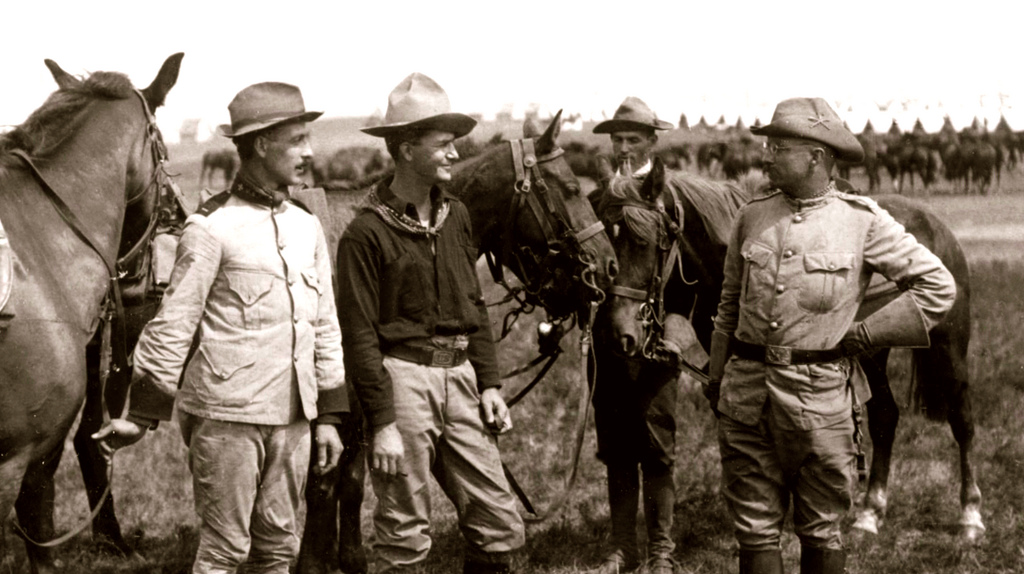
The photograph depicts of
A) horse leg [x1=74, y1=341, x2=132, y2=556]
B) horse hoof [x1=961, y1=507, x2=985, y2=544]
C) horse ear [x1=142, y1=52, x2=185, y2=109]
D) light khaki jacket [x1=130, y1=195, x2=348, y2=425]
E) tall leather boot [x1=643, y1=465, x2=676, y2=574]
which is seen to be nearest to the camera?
light khaki jacket [x1=130, y1=195, x2=348, y2=425]

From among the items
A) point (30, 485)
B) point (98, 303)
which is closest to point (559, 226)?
point (98, 303)

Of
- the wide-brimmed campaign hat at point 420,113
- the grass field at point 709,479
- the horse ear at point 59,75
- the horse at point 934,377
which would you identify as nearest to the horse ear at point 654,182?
the horse at point 934,377

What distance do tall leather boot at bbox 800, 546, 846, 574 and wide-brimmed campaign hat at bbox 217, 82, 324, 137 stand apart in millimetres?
2766

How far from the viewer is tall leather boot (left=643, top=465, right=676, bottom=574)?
6.40m

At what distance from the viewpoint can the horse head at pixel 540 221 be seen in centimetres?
604

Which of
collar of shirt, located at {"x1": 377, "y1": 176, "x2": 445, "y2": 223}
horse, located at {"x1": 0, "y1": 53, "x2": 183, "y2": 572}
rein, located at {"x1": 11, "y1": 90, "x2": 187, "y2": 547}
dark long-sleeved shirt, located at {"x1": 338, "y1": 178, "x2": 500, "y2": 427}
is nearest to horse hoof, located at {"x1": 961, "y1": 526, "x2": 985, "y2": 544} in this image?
dark long-sleeved shirt, located at {"x1": 338, "y1": 178, "x2": 500, "y2": 427}

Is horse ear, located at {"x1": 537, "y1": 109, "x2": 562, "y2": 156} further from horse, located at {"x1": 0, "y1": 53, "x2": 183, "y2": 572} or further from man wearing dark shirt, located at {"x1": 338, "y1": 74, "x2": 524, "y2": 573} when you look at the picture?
horse, located at {"x1": 0, "y1": 53, "x2": 183, "y2": 572}

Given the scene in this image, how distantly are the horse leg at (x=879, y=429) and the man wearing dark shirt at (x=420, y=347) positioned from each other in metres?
3.89

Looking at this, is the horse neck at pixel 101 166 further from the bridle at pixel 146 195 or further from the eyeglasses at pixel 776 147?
the eyeglasses at pixel 776 147

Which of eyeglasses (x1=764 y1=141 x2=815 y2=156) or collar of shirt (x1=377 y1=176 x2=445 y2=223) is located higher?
eyeglasses (x1=764 y1=141 x2=815 y2=156)

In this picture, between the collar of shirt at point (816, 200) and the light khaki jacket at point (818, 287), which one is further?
the collar of shirt at point (816, 200)

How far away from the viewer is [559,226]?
240 inches

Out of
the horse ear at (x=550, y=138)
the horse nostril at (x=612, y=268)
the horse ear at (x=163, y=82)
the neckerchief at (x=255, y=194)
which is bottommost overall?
the horse nostril at (x=612, y=268)

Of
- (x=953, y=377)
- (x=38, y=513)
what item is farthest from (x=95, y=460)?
(x=953, y=377)
